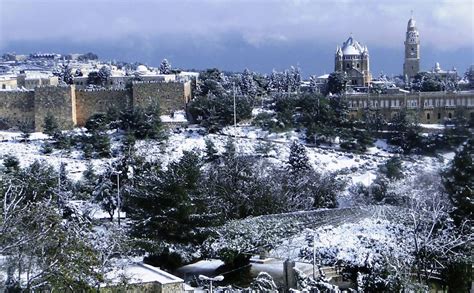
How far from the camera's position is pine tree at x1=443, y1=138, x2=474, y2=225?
46.1 feet

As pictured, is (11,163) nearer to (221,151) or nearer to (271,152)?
(221,151)

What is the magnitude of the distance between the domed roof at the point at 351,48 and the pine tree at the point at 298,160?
2434 cm

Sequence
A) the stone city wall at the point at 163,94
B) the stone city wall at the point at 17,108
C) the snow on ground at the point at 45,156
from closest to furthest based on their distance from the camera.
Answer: the snow on ground at the point at 45,156 < the stone city wall at the point at 17,108 < the stone city wall at the point at 163,94

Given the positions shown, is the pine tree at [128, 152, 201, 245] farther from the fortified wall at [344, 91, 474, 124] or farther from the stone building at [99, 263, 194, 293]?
the fortified wall at [344, 91, 474, 124]

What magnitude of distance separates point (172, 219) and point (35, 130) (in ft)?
59.2

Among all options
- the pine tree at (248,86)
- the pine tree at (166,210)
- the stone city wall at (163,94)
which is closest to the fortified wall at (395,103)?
the pine tree at (248,86)

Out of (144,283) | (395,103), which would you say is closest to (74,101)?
(395,103)

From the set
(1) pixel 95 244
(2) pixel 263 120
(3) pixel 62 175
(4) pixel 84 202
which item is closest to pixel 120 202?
(4) pixel 84 202

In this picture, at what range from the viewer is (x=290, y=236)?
47.8ft

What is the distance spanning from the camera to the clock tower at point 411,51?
2060 inches

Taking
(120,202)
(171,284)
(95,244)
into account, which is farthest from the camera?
(120,202)

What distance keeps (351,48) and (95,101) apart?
69.7ft

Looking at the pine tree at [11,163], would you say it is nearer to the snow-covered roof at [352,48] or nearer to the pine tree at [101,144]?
the pine tree at [101,144]

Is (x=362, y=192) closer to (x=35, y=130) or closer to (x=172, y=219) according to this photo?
(x=172, y=219)
